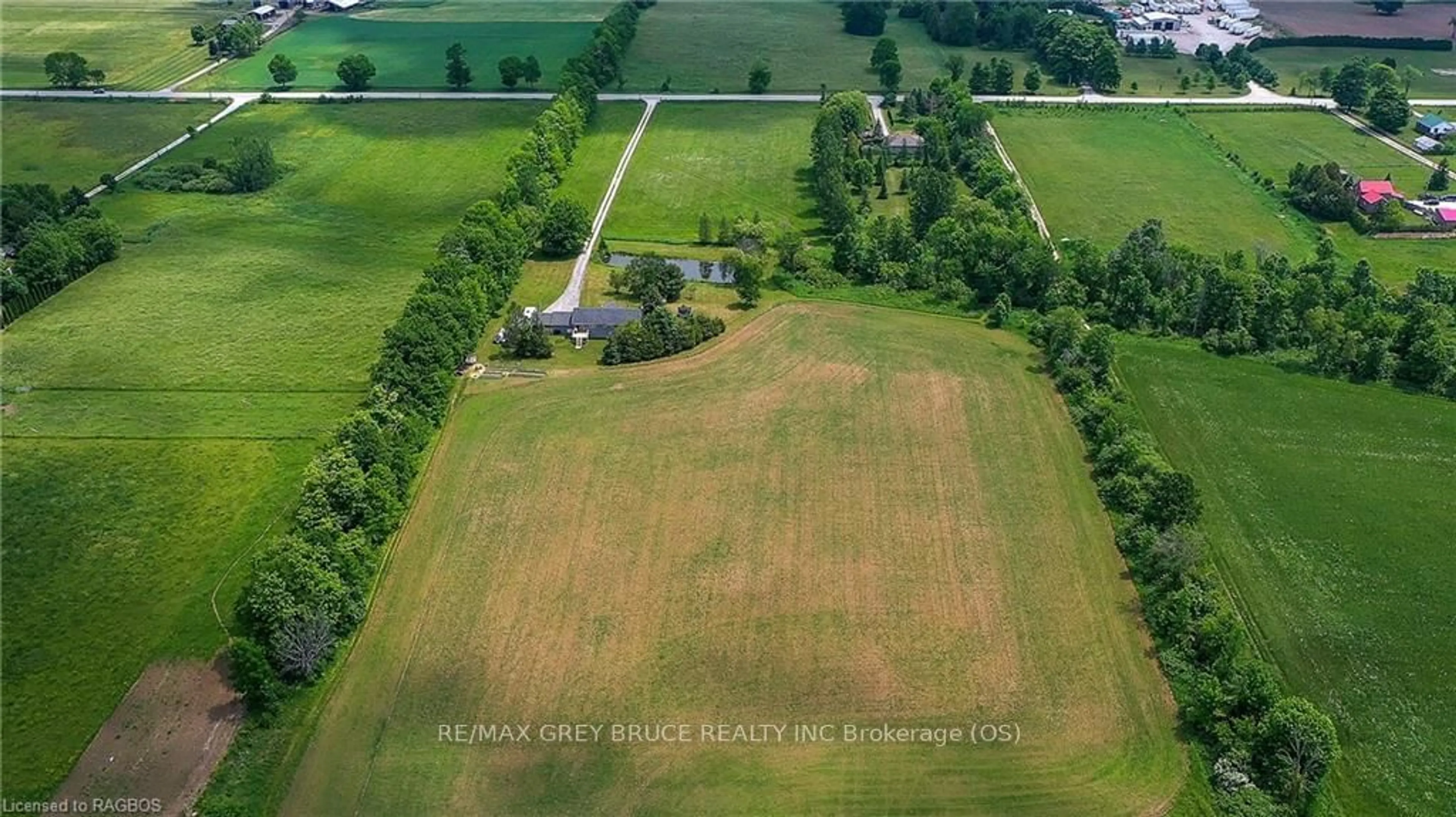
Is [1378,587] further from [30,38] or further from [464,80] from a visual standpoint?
[30,38]

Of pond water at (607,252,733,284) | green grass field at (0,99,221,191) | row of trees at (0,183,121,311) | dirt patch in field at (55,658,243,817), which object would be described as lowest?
dirt patch in field at (55,658,243,817)

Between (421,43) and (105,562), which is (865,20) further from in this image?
(105,562)

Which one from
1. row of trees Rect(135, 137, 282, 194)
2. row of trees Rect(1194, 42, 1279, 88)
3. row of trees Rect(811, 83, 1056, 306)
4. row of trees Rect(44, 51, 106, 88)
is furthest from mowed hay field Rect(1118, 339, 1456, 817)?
row of trees Rect(44, 51, 106, 88)

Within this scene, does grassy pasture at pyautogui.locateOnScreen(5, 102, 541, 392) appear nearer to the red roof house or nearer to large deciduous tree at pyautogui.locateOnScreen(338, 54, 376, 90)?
large deciduous tree at pyautogui.locateOnScreen(338, 54, 376, 90)

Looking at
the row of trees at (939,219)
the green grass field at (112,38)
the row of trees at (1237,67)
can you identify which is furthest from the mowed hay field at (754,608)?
the green grass field at (112,38)

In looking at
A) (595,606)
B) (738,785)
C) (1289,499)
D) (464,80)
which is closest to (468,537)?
(595,606)

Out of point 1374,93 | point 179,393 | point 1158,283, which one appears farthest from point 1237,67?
point 179,393
